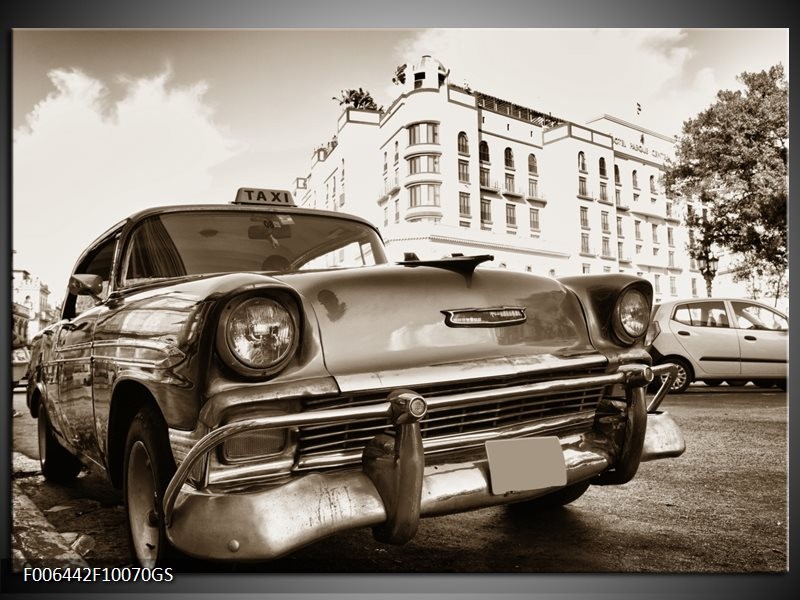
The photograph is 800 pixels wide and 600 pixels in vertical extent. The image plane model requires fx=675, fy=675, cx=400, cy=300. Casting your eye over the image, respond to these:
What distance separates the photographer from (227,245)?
2475 mm

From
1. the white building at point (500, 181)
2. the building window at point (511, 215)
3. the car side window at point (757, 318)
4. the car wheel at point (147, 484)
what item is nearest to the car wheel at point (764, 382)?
the car side window at point (757, 318)

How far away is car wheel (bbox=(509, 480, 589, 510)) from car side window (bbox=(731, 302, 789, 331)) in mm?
1130

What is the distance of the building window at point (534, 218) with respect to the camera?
3318 millimetres

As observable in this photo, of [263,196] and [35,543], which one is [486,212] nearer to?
[263,196]

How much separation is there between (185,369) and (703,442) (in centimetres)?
307

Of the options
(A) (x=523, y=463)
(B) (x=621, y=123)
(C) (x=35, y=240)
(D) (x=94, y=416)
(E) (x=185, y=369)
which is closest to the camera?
(E) (x=185, y=369)

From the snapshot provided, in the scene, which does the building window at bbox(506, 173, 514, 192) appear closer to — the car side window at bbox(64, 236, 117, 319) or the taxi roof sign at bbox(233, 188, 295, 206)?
the taxi roof sign at bbox(233, 188, 295, 206)

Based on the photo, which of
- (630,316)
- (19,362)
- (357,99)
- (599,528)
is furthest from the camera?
(357,99)

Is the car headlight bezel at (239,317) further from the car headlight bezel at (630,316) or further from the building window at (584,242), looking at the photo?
the building window at (584,242)

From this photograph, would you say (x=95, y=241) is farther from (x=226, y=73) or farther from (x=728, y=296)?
(x=728, y=296)

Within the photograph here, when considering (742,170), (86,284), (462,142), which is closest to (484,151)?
(462,142)

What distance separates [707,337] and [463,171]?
2.04 metres

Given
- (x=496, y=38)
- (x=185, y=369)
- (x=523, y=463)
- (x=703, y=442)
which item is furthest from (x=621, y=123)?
(x=185, y=369)

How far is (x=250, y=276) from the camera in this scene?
1.75 m
